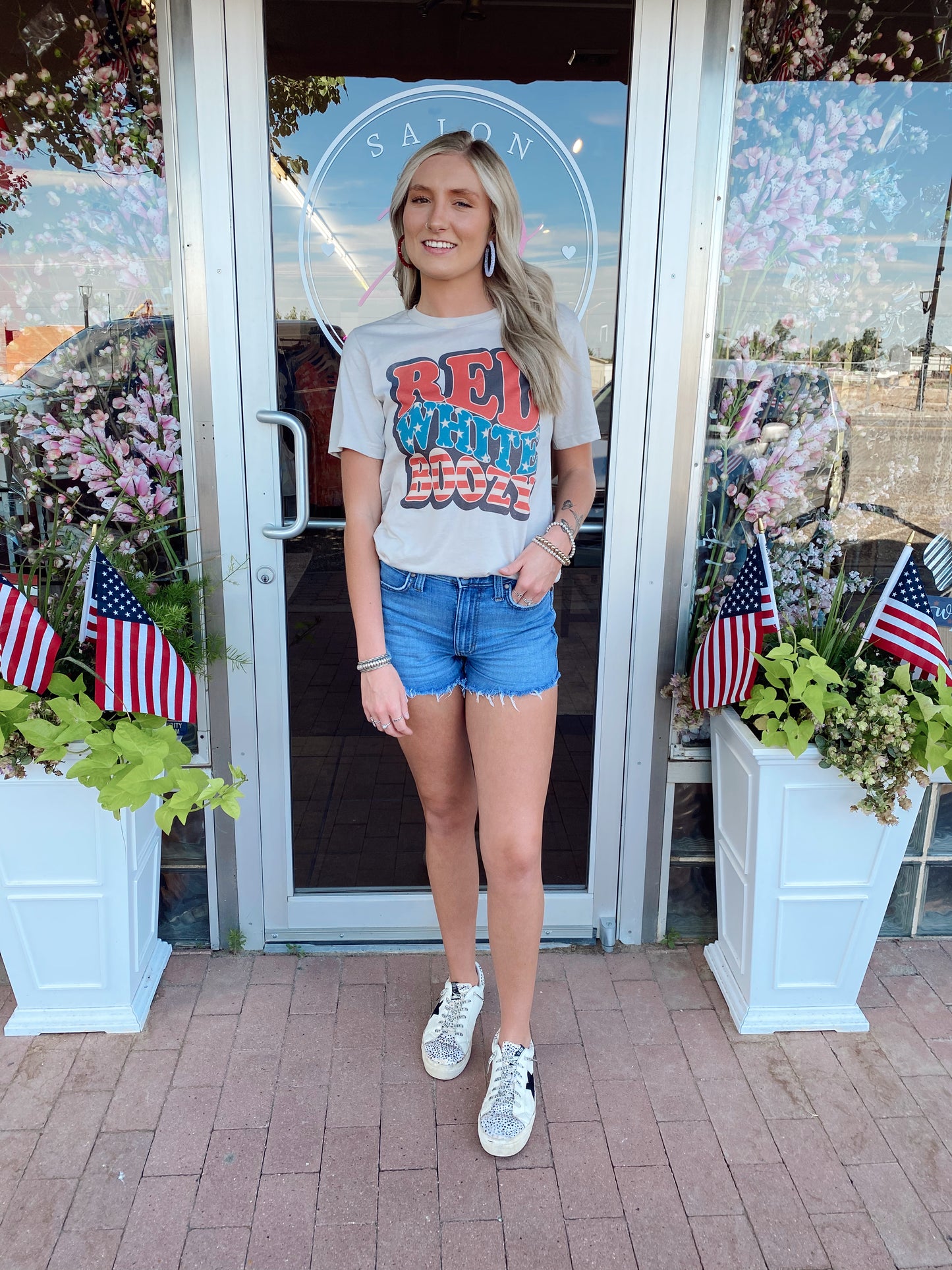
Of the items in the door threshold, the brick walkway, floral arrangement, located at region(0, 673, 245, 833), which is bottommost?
the brick walkway

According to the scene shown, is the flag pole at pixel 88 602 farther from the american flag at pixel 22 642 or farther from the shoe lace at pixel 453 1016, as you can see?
the shoe lace at pixel 453 1016

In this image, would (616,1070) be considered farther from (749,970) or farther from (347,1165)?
(347,1165)

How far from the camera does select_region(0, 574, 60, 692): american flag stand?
1907mm

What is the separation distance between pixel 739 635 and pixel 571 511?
0.54 metres

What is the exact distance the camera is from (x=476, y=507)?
5.79ft

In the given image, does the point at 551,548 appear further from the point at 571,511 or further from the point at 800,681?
the point at 800,681

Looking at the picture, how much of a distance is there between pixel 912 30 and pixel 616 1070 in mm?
2468

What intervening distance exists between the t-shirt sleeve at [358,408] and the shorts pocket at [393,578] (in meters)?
0.23

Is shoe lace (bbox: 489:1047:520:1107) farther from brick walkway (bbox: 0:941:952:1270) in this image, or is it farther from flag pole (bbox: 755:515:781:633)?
flag pole (bbox: 755:515:781:633)

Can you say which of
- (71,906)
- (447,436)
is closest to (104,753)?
(71,906)

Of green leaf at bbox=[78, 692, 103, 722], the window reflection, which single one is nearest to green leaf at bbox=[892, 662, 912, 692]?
the window reflection

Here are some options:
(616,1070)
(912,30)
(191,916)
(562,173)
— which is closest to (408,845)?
(191,916)

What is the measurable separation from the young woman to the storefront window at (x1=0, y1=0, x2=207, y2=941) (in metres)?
0.64

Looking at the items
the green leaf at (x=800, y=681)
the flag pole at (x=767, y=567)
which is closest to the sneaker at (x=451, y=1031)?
the green leaf at (x=800, y=681)
